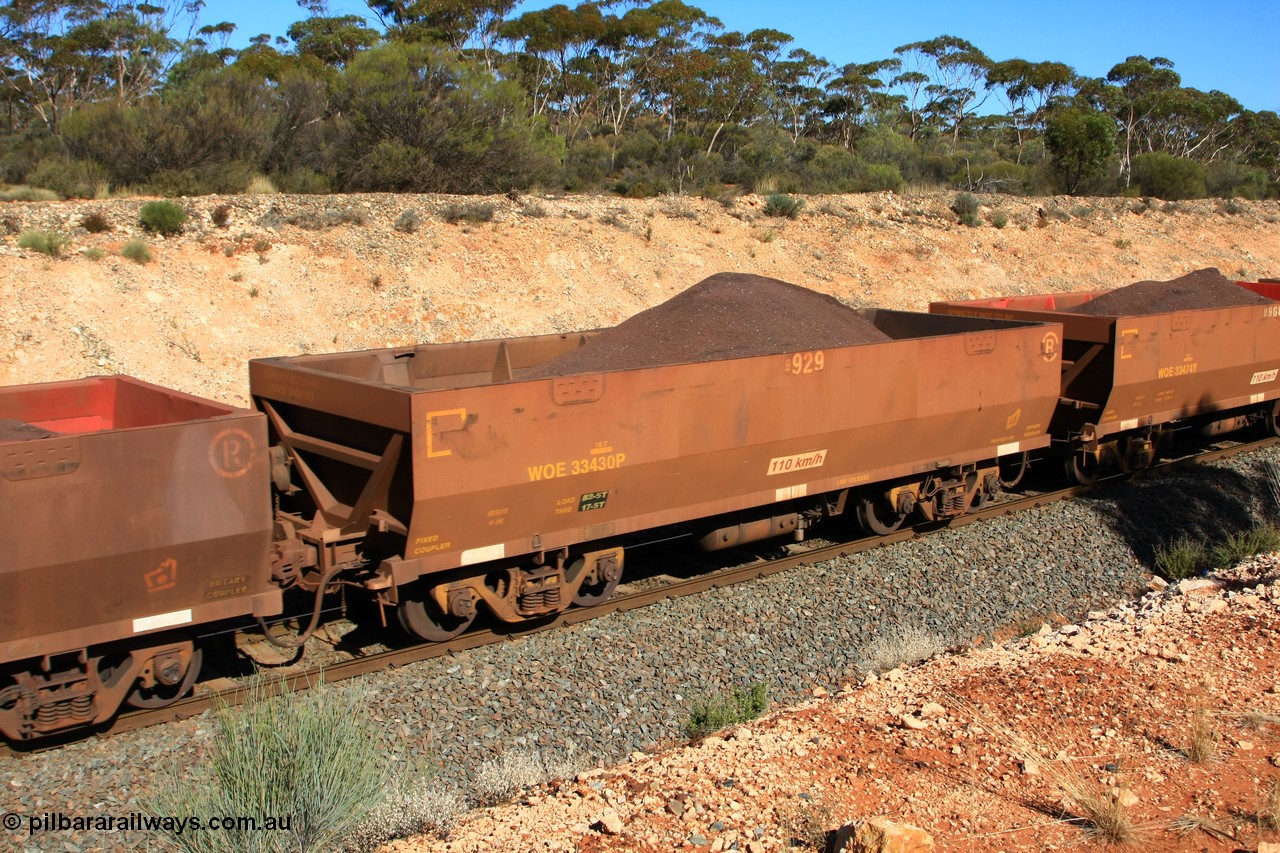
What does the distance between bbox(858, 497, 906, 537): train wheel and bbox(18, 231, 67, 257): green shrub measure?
16.1 m

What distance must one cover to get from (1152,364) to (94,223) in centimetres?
1912

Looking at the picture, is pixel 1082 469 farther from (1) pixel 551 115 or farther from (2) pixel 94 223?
(1) pixel 551 115

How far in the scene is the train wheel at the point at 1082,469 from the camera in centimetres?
1330

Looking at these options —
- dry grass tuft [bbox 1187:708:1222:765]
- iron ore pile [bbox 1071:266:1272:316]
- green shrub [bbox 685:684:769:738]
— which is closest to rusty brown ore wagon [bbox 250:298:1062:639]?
green shrub [bbox 685:684:769:738]

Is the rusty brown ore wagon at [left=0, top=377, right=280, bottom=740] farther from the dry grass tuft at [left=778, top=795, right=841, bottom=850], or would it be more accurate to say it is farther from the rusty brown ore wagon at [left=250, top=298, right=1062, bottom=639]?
the dry grass tuft at [left=778, top=795, right=841, bottom=850]

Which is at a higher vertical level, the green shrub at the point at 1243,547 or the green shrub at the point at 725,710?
the green shrub at the point at 1243,547

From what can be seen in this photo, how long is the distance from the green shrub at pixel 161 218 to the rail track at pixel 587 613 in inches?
615

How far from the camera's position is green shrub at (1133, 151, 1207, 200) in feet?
149

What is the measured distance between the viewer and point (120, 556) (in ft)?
21.4

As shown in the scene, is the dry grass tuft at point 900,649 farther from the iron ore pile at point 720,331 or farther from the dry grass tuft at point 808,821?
the dry grass tuft at point 808,821

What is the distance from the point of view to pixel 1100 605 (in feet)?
32.6

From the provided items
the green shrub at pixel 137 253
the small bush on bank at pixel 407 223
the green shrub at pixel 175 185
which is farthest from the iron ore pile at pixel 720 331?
the green shrub at pixel 175 185
